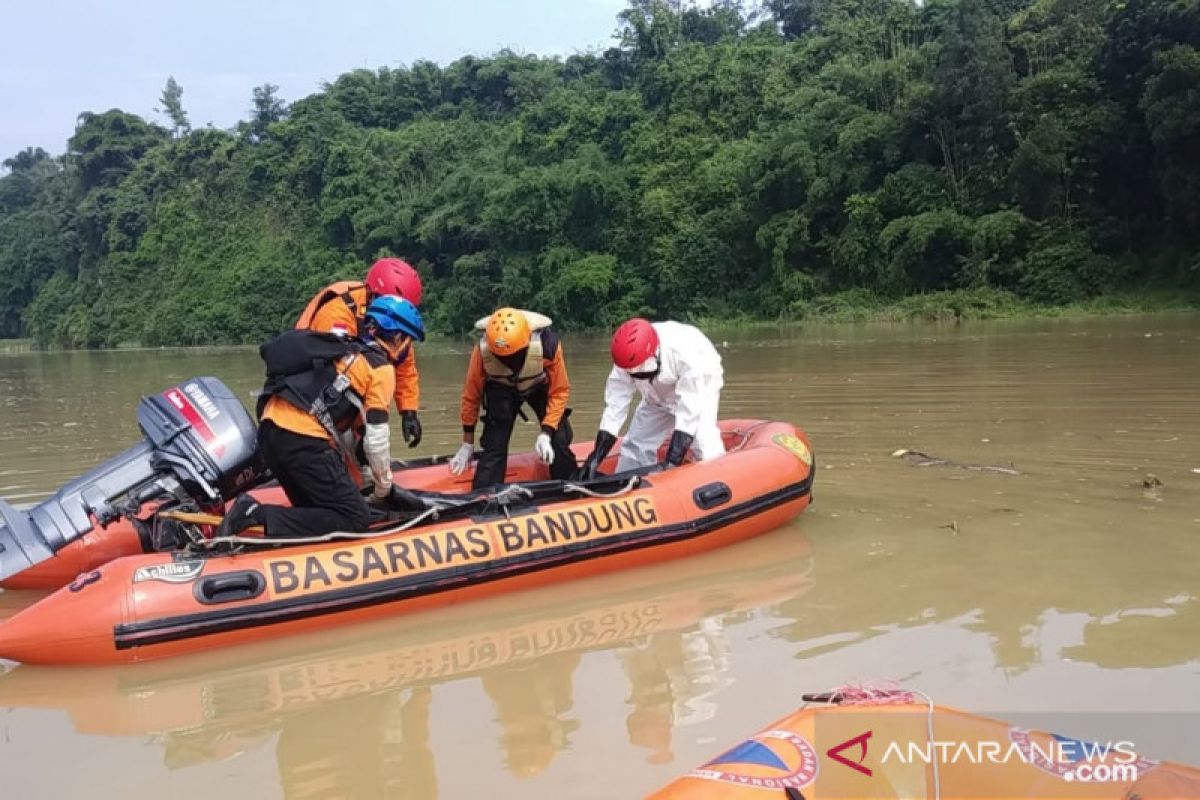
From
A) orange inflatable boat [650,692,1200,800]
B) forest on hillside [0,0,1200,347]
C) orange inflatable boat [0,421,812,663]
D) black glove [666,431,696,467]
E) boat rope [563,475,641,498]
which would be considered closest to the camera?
orange inflatable boat [650,692,1200,800]

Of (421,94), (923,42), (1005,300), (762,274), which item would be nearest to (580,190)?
(762,274)

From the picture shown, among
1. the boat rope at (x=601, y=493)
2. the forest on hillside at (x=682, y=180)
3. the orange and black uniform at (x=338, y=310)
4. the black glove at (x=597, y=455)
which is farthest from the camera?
the forest on hillside at (x=682, y=180)

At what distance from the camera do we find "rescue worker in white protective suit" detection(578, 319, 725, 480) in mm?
4801

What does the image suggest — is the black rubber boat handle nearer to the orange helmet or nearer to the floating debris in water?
the orange helmet

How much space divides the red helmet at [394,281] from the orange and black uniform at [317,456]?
36 centimetres

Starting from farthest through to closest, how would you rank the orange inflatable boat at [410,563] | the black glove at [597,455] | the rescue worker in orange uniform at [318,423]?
the black glove at [597,455] < the rescue worker in orange uniform at [318,423] < the orange inflatable boat at [410,563]

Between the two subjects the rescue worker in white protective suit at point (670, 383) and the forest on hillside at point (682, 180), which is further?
the forest on hillside at point (682, 180)

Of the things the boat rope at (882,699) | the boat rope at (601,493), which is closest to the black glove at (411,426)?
the boat rope at (601,493)

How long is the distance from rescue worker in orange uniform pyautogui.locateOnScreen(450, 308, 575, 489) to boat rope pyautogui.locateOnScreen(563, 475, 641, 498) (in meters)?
0.58

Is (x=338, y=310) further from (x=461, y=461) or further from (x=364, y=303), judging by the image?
(x=461, y=461)

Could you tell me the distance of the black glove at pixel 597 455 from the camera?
507 cm

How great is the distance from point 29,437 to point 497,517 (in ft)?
23.1

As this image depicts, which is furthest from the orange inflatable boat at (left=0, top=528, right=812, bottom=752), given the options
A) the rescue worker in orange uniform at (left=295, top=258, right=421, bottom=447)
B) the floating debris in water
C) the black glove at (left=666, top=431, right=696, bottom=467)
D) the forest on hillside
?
the forest on hillside

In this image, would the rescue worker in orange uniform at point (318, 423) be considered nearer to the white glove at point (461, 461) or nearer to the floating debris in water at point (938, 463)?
the white glove at point (461, 461)
